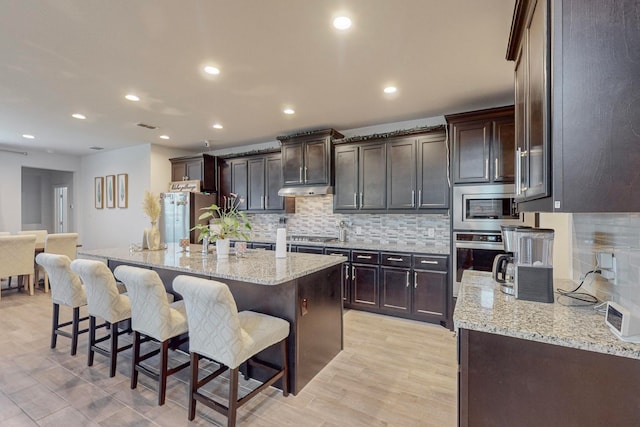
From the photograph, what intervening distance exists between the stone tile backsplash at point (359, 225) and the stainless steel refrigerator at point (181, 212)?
0.95 meters

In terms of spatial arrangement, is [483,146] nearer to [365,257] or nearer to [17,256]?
[365,257]

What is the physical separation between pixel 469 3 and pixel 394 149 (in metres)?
2.22

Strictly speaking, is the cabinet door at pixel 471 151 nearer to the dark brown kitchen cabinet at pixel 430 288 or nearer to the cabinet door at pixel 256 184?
the dark brown kitchen cabinet at pixel 430 288

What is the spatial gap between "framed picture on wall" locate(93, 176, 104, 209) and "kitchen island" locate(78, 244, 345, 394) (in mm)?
4686

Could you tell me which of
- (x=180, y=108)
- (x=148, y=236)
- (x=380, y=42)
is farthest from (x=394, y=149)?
(x=148, y=236)

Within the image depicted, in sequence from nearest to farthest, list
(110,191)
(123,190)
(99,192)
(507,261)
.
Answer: (507,261), (123,190), (110,191), (99,192)

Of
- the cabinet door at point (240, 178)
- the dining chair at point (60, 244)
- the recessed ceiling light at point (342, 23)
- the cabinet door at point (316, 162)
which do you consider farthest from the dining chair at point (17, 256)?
the recessed ceiling light at point (342, 23)

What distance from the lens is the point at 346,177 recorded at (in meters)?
4.43

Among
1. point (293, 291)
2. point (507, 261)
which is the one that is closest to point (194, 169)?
point (293, 291)

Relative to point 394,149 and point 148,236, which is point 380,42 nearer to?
point 394,149

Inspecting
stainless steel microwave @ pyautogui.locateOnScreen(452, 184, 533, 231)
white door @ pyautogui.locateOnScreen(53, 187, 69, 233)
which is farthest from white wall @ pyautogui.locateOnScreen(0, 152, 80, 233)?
stainless steel microwave @ pyautogui.locateOnScreen(452, 184, 533, 231)

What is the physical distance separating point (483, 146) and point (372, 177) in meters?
1.40

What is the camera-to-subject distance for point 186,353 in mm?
2885

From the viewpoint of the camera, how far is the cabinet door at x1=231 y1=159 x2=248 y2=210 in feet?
18.0
